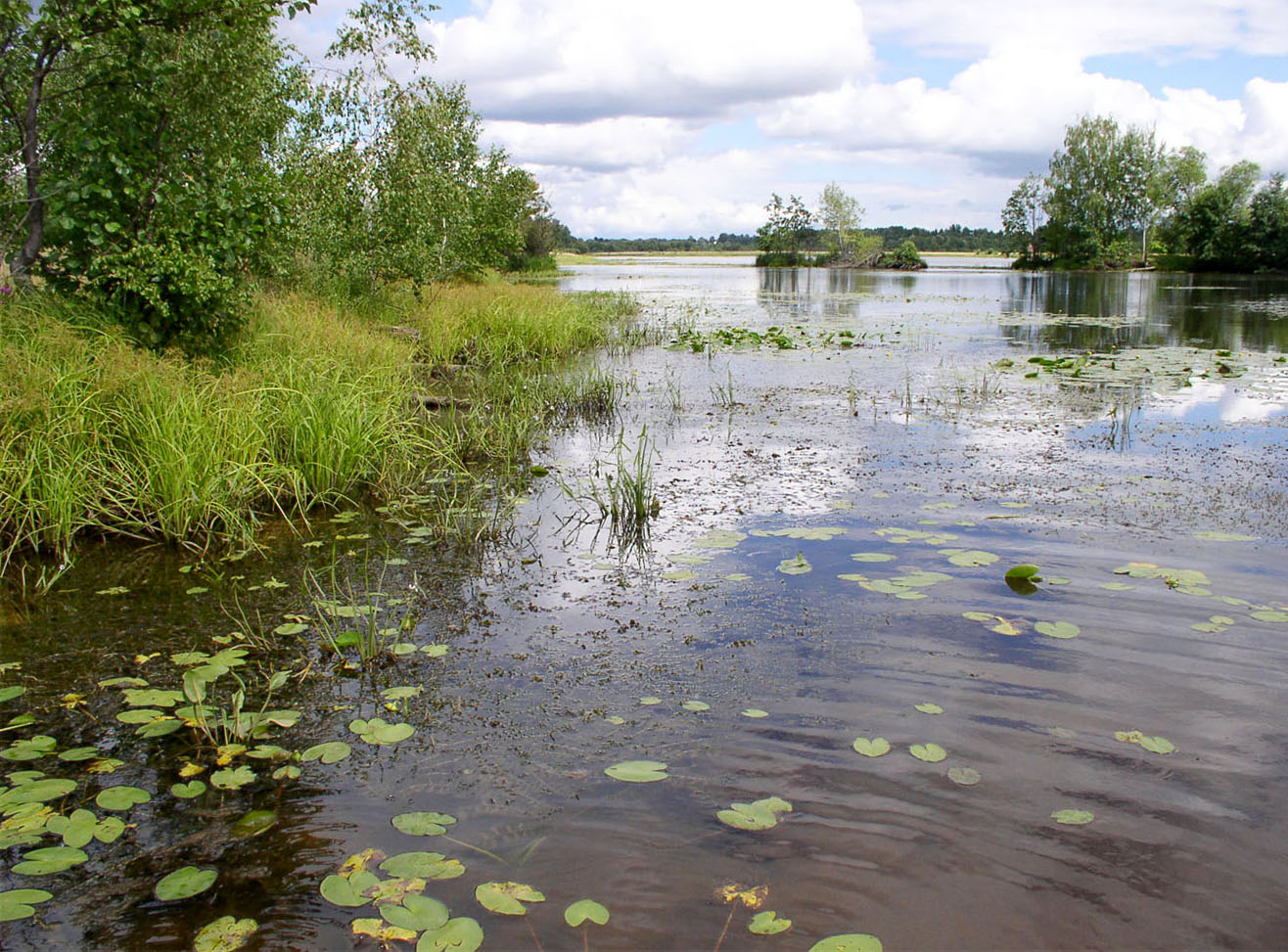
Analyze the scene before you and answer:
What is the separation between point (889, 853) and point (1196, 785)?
122cm

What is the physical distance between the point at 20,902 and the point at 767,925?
6.91 ft

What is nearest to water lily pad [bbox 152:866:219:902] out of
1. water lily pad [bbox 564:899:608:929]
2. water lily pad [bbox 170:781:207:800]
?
water lily pad [bbox 170:781:207:800]

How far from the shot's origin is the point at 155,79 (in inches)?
291

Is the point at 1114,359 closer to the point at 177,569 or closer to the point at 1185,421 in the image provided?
the point at 1185,421

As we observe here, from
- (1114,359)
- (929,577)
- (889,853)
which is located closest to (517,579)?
(929,577)

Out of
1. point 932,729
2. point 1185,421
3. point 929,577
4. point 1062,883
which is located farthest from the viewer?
point 1185,421

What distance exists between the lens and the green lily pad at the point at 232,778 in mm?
3041

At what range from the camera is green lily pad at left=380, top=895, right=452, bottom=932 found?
7.78ft

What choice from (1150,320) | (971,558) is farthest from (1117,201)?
(971,558)

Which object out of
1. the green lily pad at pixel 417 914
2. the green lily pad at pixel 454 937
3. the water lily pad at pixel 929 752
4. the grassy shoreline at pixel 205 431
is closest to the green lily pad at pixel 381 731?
the green lily pad at pixel 417 914

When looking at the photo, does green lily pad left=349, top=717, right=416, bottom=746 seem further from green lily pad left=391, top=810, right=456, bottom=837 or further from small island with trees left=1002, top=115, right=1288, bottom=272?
small island with trees left=1002, top=115, right=1288, bottom=272

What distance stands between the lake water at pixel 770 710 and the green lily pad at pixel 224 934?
0.13 ft

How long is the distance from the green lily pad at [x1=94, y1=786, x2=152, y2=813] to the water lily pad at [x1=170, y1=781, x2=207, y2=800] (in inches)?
3.3

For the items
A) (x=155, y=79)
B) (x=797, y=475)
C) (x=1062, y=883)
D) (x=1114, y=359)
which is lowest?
(x=1062, y=883)
